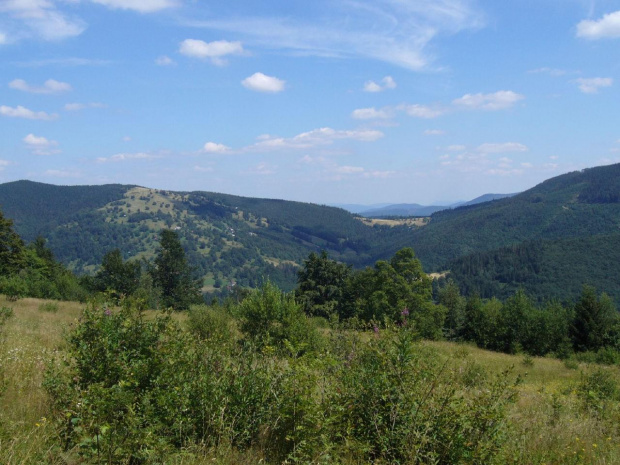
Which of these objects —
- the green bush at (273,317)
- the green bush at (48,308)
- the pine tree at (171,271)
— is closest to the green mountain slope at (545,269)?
the pine tree at (171,271)

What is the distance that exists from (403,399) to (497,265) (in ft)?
567

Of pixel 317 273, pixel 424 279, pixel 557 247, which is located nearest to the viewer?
pixel 424 279

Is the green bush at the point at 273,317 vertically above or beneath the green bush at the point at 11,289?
above

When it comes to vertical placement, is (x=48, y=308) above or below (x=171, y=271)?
above

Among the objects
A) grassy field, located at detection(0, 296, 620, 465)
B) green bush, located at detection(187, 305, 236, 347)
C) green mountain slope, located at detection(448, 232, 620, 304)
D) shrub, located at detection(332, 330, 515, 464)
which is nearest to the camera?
grassy field, located at detection(0, 296, 620, 465)

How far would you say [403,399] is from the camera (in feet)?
13.4

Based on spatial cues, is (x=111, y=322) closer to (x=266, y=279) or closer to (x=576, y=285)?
(x=266, y=279)

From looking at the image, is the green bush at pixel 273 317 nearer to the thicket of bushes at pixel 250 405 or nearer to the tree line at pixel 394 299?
the thicket of bushes at pixel 250 405

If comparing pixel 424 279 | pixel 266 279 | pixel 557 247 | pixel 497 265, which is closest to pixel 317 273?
pixel 424 279

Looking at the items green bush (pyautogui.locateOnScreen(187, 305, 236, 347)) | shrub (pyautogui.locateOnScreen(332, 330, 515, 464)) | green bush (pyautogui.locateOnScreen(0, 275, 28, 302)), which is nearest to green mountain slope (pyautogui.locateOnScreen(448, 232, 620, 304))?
green bush (pyautogui.locateOnScreen(0, 275, 28, 302))

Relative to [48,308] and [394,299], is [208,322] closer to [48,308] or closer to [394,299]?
[48,308]

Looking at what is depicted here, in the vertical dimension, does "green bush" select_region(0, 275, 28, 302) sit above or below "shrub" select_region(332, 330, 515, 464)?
below

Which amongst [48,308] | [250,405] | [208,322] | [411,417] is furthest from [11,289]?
[411,417]

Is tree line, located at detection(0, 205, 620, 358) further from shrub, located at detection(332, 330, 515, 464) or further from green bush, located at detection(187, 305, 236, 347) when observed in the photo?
shrub, located at detection(332, 330, 515, 464)
